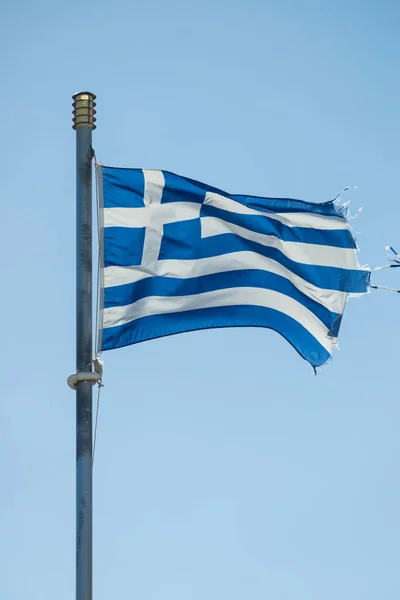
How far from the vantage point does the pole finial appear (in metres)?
11.7

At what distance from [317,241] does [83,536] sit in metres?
6.16

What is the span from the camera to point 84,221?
11172 mm

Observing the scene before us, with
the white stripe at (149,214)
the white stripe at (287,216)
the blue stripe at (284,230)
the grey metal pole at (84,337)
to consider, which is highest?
the white stripe at (287,216)

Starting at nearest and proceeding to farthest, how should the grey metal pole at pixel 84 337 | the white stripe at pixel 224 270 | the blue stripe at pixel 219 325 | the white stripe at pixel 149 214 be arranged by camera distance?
the grey metal pole at pixel 84 337 → the blue stripe at pixel 219 325 → the white stripe at pixel 224 270 → the white stripe at pixel 149 214

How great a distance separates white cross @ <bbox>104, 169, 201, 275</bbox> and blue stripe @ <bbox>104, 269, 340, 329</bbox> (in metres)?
0.21

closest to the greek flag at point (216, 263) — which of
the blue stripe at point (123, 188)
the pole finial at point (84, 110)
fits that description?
the blue stripe at point (123, 188)

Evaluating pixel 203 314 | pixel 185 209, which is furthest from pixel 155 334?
pixel 185 209

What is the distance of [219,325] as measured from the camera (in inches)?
517

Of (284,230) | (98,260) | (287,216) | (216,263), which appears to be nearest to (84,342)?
(98,260)

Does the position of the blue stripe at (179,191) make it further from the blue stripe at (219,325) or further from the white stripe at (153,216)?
the blue stripe at (219,325)

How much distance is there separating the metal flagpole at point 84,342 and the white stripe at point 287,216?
2.36 m

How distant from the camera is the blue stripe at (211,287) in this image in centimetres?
1227

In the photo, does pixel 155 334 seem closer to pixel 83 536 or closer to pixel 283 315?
pixel 283 315

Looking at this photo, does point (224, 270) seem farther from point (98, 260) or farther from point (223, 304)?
point (98, 260)
